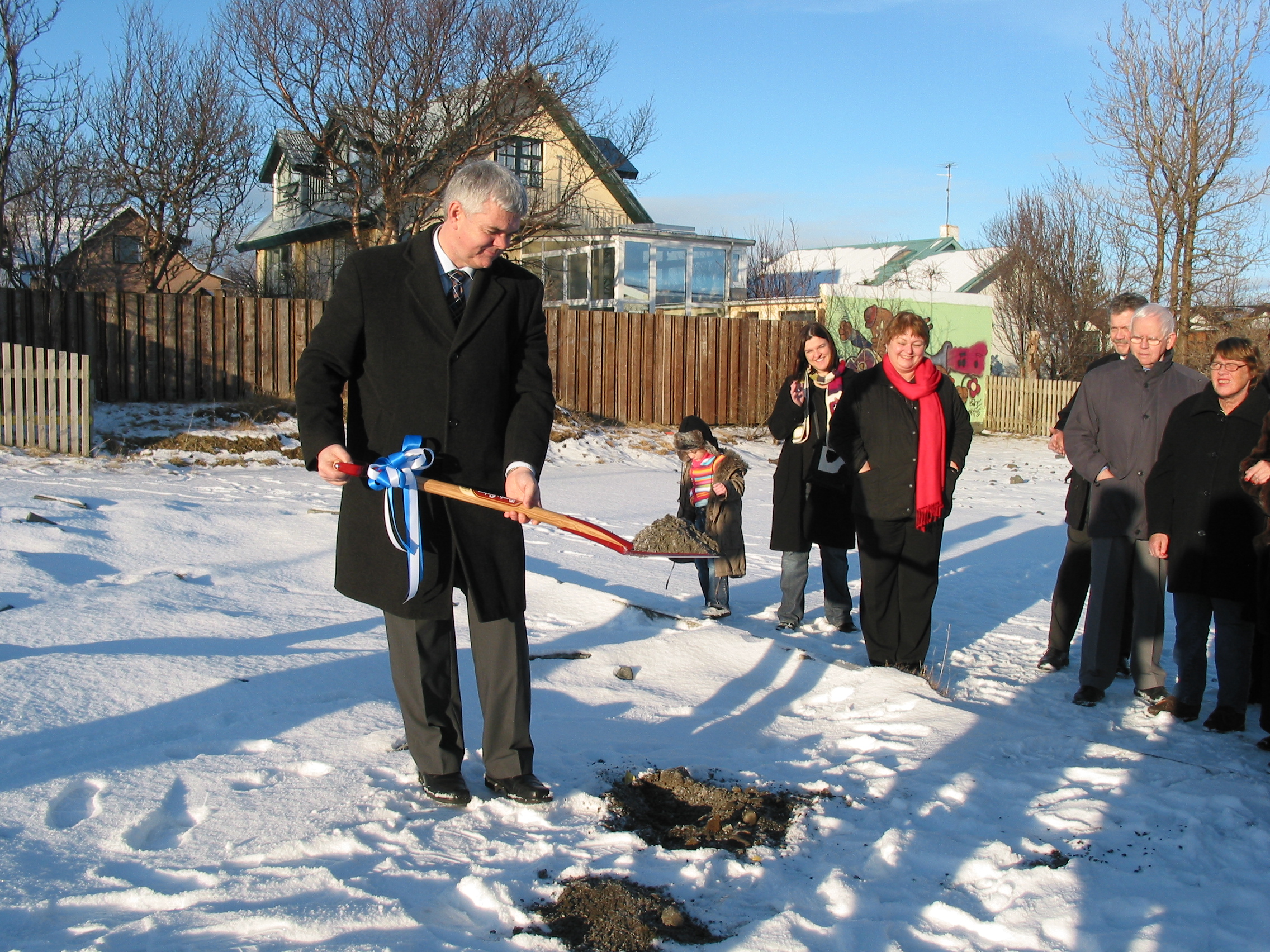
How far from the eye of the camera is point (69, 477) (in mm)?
10594

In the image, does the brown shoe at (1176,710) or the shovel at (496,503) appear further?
the brown shoe at (1176,710)

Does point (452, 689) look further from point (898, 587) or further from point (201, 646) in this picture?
point (898, 587)

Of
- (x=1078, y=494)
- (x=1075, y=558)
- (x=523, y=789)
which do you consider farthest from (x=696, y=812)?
(x=1075, y=558)

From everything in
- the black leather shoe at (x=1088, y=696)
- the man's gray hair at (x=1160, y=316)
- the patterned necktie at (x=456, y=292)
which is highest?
the man's gray hair at (x=1160, y=316)

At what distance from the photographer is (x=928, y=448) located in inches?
214

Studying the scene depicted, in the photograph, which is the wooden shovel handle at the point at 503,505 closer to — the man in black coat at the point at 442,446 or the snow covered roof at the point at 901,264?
the man in black coat at the point at 442,446

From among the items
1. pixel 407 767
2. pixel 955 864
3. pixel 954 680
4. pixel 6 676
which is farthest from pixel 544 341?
pixel 954 680

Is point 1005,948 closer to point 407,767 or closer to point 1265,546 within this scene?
point 407,767

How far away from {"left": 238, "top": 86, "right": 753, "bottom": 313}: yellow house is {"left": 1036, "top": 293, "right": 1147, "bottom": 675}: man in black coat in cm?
1644

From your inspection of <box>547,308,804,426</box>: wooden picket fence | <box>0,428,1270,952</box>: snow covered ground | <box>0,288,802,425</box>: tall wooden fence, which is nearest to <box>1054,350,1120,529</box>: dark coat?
<box>0,428,1270,952</box>: snow covered ground

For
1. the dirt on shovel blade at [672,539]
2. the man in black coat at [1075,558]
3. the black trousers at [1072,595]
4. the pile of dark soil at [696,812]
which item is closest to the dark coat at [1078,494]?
the man in black coat at [1075,558]

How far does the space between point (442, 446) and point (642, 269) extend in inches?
930

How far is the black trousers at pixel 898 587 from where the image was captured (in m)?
5.52

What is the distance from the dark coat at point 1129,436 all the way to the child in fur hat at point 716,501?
214cm
